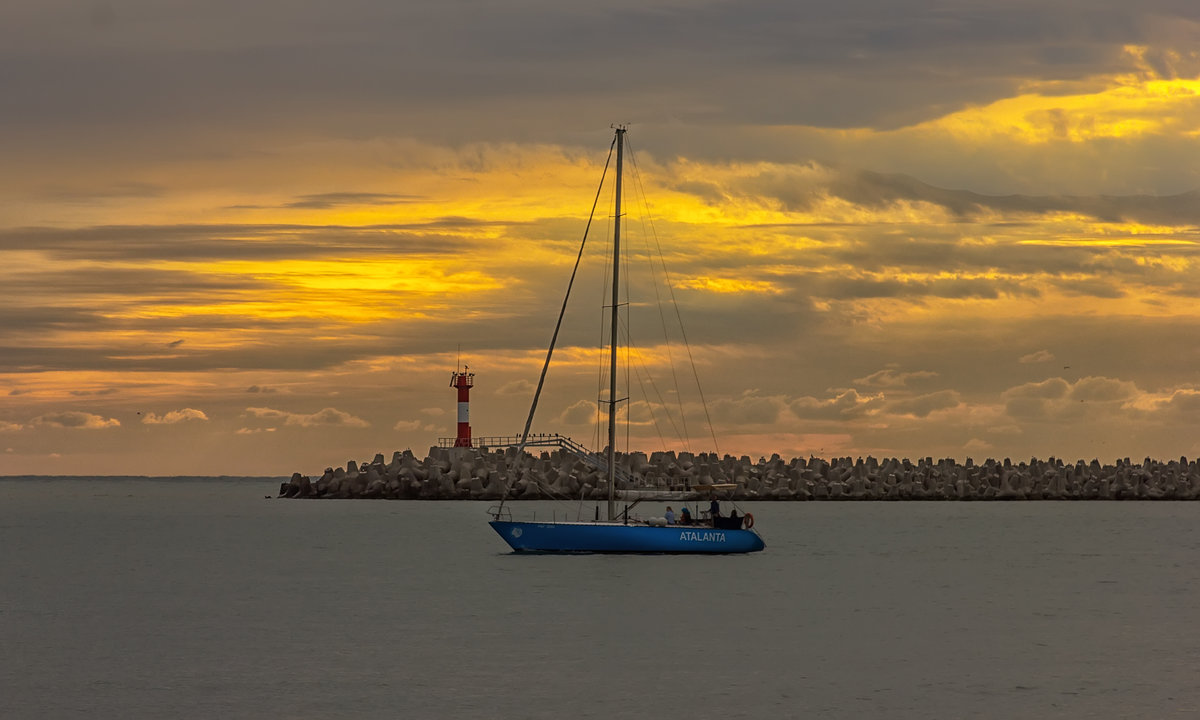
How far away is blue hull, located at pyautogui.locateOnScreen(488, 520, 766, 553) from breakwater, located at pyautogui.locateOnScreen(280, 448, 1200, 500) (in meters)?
45.6

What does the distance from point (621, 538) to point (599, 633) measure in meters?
15.3

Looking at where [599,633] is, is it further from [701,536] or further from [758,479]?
[758,479]

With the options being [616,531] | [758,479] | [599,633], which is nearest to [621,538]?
[616,531]

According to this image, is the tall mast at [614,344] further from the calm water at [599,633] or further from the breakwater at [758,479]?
the breakwater at [758,479]

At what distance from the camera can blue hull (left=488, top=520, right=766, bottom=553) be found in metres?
52.4

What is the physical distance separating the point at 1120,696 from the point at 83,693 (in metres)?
20.0

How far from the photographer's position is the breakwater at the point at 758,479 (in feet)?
370

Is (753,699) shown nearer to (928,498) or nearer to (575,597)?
(575,597)

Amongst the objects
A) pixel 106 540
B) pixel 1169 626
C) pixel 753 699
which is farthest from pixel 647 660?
pixel 106 540

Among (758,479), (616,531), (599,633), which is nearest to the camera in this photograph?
(599,633)

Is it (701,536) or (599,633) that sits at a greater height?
(701,536)

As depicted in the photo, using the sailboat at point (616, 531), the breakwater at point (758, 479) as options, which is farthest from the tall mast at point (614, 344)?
the breakwater at point (758, 479)

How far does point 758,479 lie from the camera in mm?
123250

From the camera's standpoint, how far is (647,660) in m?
33.0
